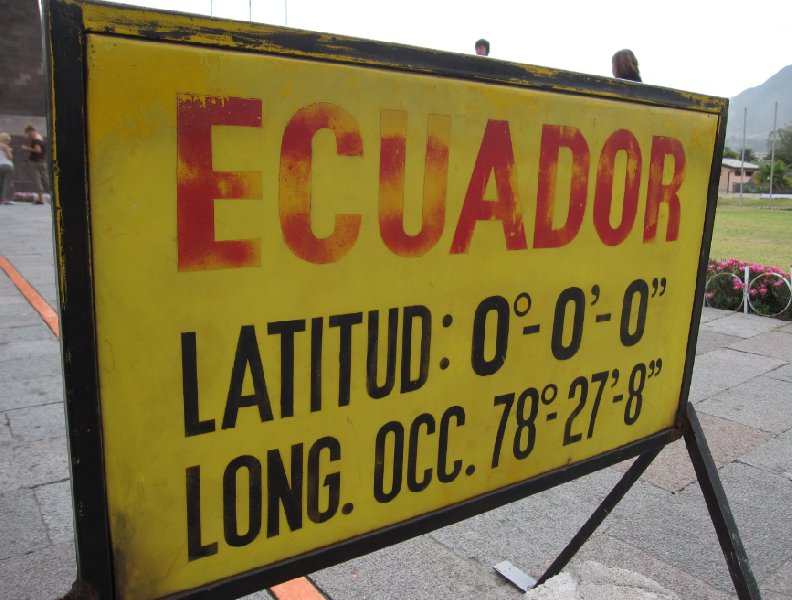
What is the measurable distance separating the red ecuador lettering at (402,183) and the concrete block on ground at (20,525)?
7.76 ft

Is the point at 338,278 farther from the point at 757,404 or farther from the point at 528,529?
the point at 757,404

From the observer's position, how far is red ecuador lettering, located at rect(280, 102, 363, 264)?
3.70 ft

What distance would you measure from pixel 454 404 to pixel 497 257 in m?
0.34

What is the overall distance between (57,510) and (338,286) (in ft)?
8.14

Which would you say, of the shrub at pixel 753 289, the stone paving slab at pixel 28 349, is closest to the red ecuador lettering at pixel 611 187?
the stone paving slab at pixel 28 349

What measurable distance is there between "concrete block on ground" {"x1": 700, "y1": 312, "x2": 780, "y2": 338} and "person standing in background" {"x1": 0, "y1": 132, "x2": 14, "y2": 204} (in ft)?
50.2

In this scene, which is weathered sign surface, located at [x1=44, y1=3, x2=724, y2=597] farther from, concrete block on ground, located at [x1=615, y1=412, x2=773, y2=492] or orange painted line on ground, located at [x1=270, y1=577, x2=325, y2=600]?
concrete block on ground, located at [x1=615, y1=412, x2=773, y2=492]

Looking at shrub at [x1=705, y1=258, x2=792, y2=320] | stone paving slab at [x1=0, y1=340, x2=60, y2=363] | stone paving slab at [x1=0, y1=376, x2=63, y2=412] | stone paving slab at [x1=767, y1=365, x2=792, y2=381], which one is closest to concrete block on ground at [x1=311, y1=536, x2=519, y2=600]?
stone paving slab at [x1=0, y1=376, x2=63, y2=412]

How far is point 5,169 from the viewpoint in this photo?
51.7 ft

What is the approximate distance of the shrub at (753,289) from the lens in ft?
24.4

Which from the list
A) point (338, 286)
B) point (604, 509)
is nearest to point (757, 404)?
point (604, 509)

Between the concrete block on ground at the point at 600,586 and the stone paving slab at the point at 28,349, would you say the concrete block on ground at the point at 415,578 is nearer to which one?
the concrete block on ground at the point at 600,586

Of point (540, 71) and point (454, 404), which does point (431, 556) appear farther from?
point (540, 71)

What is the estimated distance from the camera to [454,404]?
57.7 inches
